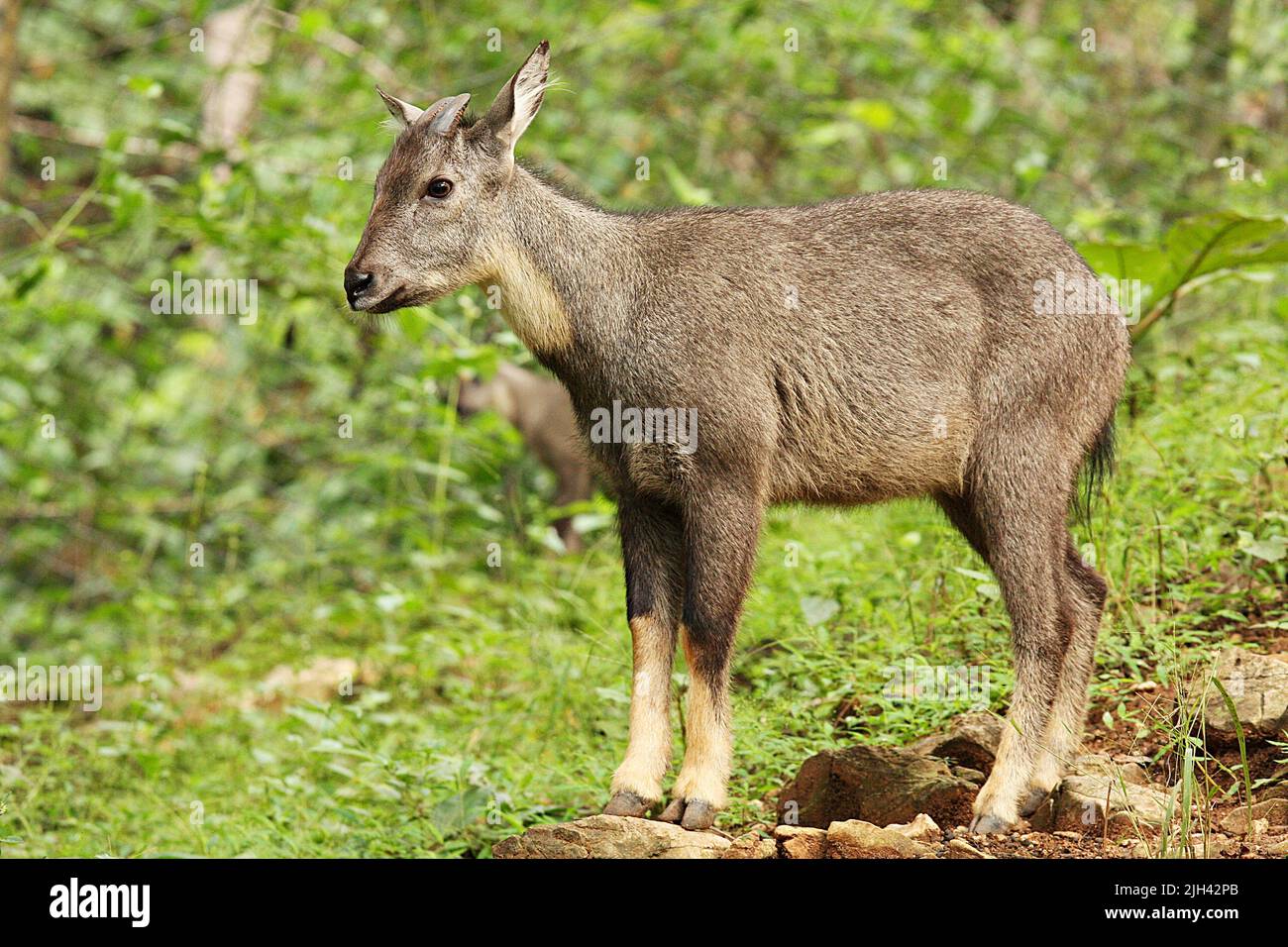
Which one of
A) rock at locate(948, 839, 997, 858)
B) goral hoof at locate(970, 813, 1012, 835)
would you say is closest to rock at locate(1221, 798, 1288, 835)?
goral hoof at locate(970, 813, 1012, 835)

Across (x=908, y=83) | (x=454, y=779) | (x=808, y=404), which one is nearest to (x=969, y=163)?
(x=908, y=83)

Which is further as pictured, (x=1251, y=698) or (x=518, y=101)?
(x=518, y=101)

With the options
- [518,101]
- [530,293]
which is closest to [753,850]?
[530,293]

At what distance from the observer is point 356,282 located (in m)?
5.36

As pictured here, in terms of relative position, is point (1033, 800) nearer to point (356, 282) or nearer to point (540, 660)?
point (540, 660)

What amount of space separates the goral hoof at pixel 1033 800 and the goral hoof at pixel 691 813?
3.90 feet

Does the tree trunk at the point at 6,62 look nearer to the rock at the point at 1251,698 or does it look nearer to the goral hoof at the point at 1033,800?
the goral hoof at the point at 1033,800

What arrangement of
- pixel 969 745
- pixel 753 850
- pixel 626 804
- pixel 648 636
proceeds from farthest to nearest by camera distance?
pixel 969 745, pixel 648 636, pixel 626 804, pixel 753 850

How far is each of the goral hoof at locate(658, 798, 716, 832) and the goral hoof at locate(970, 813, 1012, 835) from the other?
3.17 feet

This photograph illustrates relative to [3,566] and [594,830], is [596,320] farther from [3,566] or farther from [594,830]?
[3,566]

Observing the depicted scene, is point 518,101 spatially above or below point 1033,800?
above

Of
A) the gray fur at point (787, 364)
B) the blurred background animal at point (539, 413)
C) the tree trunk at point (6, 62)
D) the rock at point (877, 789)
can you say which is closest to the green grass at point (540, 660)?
the rock at point (877, 789)

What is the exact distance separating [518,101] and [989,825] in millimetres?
3354

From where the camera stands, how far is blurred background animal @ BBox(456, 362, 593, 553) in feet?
36.2
